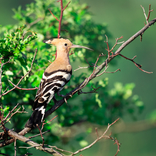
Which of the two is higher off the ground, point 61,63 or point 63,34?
point 63,34

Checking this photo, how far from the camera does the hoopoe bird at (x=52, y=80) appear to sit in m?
1.49

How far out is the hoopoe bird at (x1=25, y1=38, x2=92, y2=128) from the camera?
149 cm

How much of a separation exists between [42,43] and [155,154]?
5.60 meters

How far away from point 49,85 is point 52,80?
0.05 meters

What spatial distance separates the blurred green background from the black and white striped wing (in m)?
4.58

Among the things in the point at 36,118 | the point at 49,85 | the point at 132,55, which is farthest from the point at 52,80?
the point at 132,55

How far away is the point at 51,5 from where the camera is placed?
2.46m

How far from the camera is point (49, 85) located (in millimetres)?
1615

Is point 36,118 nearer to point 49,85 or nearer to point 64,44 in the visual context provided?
point 49,85

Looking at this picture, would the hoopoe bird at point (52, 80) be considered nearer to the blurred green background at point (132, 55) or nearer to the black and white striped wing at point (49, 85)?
the black and white striped wing at point (49, 85)

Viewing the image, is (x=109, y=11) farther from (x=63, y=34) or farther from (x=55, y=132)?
(x=55, y=132)

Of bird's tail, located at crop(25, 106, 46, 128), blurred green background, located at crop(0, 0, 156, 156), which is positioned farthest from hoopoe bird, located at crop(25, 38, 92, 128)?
blurred green background, located at crop(0, 0, 156, 156)

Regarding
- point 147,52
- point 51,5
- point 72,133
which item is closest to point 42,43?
point 51,5

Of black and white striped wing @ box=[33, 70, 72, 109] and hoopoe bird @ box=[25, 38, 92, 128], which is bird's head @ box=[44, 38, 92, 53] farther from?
black and white striped wing @ box=[33, 70, 72, 109]
